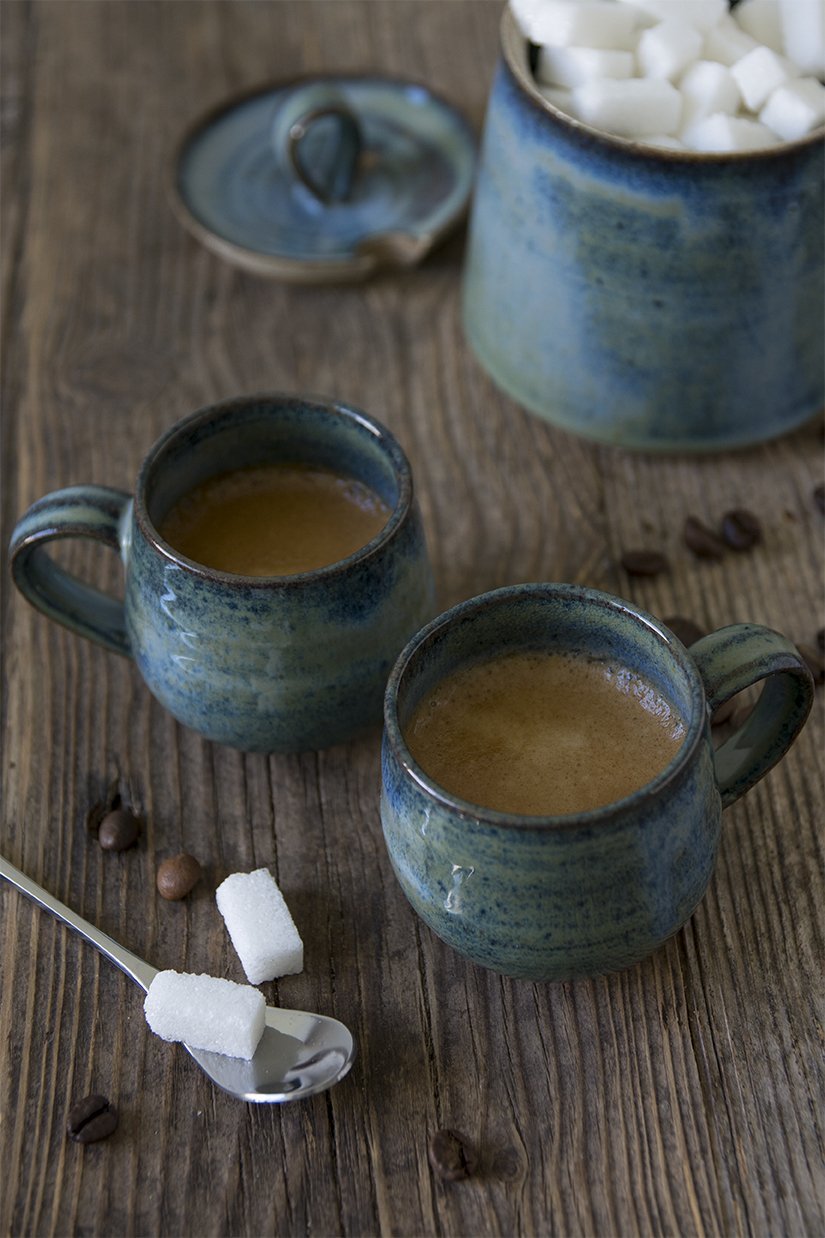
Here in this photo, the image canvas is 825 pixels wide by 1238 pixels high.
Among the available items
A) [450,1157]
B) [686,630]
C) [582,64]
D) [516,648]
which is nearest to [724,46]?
[582,64]

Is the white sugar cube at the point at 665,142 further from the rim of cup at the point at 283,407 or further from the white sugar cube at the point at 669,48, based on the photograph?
the rim of cup at the point at 283,407

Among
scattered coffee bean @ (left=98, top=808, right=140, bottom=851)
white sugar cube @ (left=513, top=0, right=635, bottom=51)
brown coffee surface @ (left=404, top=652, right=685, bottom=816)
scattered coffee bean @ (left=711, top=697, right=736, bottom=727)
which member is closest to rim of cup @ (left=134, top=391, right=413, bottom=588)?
brown coffee surface @ (left=404, top=652, right=685, bottom=816)

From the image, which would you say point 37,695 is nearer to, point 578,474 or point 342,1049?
point 342,1049

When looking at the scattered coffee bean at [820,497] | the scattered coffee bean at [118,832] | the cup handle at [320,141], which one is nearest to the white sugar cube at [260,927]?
the scattered coffee bean at [118,832]

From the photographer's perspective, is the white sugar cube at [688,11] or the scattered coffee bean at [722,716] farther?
the white sugar cube at [688,11]

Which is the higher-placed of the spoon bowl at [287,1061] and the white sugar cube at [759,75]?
the white sugar cube at [759,75]

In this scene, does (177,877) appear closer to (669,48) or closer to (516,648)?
(516,648)

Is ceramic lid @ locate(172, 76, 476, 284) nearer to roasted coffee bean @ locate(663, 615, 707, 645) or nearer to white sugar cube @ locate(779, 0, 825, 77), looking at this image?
white sugar cube @ locate(779, 0, 825, 77)
